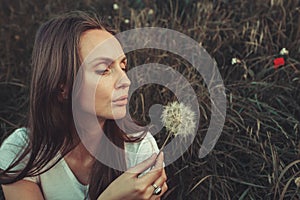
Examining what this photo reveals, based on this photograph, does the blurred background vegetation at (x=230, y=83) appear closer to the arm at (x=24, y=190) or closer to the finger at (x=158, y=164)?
the finger at (x=158, y=164)

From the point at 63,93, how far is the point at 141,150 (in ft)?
1.13

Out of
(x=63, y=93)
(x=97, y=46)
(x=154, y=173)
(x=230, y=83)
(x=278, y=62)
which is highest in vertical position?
(x=97, y=46)

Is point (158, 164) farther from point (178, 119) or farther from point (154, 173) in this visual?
point (178, 119)

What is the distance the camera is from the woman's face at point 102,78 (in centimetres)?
153

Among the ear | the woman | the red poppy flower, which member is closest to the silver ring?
the woman

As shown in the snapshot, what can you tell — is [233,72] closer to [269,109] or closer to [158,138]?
[269,109]

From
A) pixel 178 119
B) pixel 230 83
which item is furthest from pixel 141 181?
pixel 230 83

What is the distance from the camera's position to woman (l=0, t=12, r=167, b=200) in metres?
1.52

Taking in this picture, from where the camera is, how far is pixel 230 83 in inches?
90.0

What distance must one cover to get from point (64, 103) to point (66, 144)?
0.14m

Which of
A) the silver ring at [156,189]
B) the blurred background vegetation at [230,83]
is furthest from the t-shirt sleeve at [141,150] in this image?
the silver ring at [156,189]

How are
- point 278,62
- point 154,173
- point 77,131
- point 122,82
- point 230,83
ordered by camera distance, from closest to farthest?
point 154,173, point 122,82, point 77,131, point 278,62, point 230,83

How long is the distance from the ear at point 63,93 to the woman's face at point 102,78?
2.0 inches

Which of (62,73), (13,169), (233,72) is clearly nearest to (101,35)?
(62,73)
